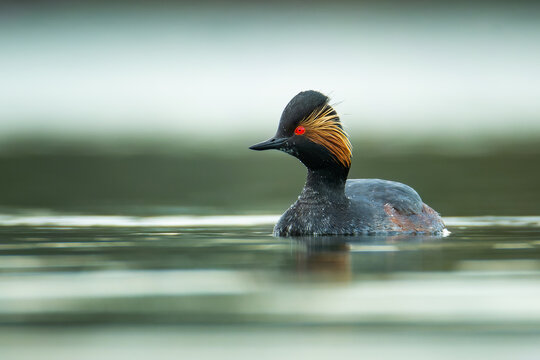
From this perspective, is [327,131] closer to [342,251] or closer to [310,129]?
[310,129]

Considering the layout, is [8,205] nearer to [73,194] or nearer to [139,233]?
[73,194]

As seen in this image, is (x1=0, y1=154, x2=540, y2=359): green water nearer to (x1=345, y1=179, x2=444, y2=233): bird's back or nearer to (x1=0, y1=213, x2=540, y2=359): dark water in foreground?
(x1=0, y1=213, x2=540, y2=359): dark water in foreground

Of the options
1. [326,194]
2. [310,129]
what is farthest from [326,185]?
[310,129]

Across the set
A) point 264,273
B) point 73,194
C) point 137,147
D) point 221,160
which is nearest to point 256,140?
point 137,147

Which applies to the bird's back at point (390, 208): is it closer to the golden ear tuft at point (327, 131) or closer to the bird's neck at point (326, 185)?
the bird's neck at point (326, 185)

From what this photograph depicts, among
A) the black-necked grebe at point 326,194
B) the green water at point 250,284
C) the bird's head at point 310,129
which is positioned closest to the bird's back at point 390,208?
the black-necked grebe at point 326,194

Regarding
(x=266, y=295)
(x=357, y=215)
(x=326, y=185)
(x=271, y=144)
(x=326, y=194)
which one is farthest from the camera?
(x=326, y=185)
